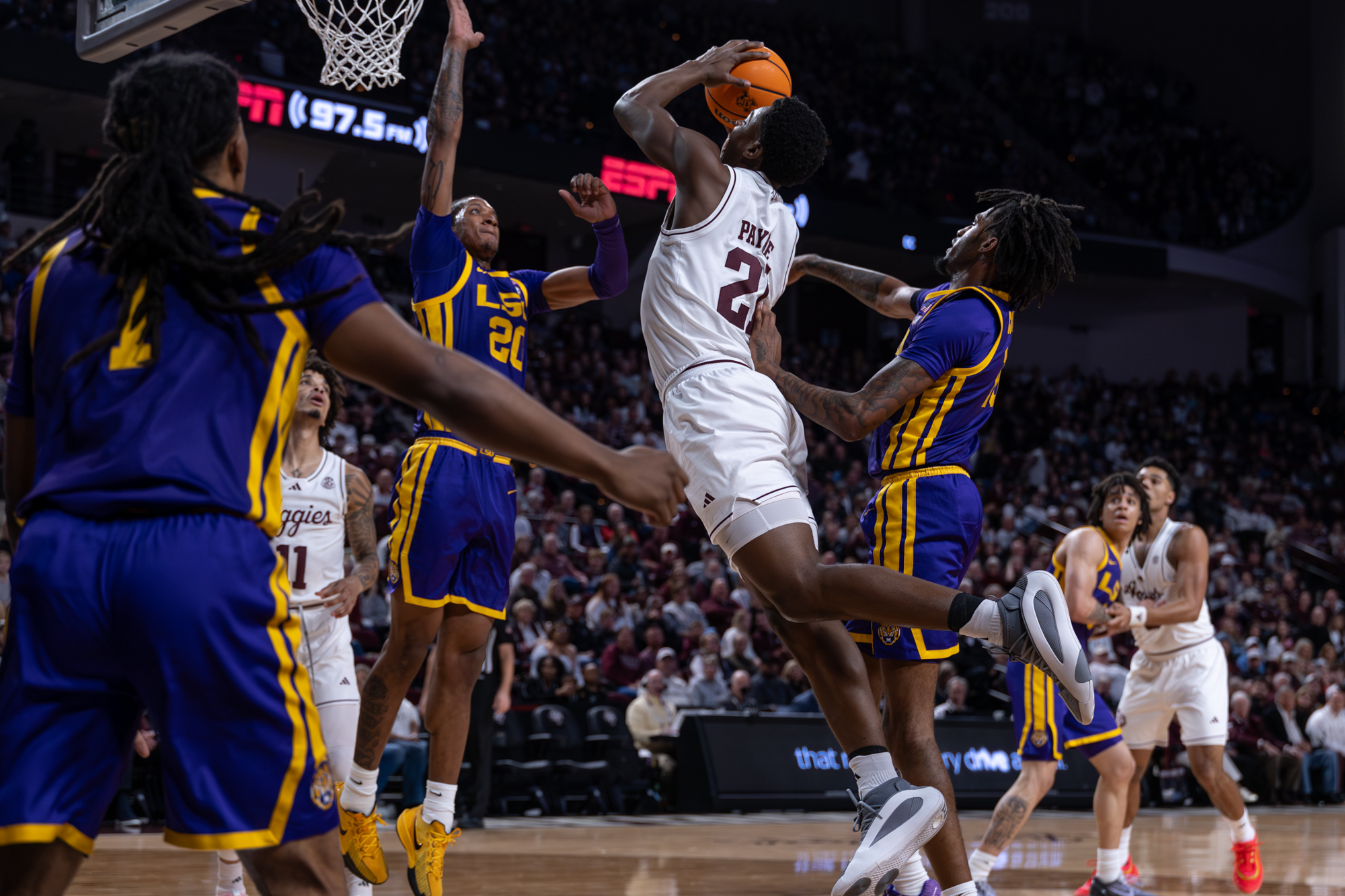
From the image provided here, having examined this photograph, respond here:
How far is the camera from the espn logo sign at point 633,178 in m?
20.1

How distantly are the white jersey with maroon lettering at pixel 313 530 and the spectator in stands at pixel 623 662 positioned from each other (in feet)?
22.6

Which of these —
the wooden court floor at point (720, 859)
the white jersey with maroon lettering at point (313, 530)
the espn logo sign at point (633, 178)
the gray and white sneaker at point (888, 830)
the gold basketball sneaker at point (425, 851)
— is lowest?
the wooden court floor at point (720, 859)

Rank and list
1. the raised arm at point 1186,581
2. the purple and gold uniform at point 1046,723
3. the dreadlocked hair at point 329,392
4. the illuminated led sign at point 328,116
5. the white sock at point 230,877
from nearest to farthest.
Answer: the white sock at point 230,877, the dreadlocked hair at point 329,392, the purple and gold uniform at point 1046,723, the raised arm at point 1186,581, the illuminated led sign at point 328,116

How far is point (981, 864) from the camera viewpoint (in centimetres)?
618

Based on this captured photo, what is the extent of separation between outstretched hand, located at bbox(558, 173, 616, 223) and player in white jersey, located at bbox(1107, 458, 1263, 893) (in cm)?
389

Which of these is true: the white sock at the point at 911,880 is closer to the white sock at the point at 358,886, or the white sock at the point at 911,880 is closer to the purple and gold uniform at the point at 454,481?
the purple and gold uniform at the point at 454,481

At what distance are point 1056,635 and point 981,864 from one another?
2.85m

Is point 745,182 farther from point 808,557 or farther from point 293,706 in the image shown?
point 293,706

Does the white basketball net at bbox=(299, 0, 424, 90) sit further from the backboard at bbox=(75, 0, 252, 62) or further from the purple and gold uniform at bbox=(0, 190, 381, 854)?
the purple and gold uniform at bbox=(0, 190, 381, 854)

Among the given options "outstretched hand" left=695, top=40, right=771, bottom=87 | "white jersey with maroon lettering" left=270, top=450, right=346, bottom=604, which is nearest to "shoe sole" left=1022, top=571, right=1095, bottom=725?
"outstretched hand" left=695, top=40, right=771, bottom=87

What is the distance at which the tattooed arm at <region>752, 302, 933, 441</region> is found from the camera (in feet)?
14.0

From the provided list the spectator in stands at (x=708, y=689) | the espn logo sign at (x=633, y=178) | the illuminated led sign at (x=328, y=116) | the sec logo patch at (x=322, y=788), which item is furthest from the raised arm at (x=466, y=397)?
the espn logo sign at (x=633, y=178)

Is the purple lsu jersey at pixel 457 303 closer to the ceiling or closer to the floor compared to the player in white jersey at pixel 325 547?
closer to the ceiling

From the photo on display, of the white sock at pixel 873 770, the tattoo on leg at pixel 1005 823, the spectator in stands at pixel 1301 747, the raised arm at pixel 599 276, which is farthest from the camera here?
the spectator in stands at pixel 1301 747
